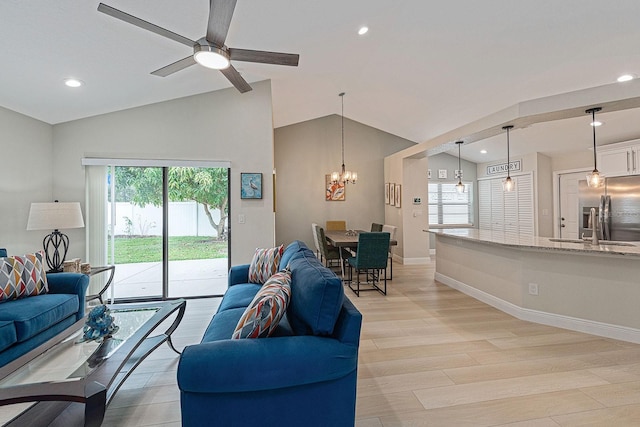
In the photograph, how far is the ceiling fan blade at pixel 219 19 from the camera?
1.72 meters

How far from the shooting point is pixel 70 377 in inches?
65.8

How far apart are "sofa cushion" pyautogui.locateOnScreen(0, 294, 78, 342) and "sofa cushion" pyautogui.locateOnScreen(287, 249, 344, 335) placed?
223 centimetres

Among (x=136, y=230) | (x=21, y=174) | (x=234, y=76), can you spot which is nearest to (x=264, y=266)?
(x=234, y=76)

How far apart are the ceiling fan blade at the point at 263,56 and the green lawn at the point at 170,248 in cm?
279

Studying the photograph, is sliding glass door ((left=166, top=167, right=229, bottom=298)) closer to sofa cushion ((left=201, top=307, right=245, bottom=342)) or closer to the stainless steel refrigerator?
sofa cushion ((left=201, top=307, right=245, bottom=342))

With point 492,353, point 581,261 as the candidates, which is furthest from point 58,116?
point 581,261

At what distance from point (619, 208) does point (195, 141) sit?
693 centimetres

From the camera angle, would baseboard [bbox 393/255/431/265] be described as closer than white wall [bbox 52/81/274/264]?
No

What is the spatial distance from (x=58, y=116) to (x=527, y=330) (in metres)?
6.08

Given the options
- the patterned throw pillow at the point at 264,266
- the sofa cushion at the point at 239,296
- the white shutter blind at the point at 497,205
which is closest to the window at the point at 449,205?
the white shutter blind at the point at 497,205

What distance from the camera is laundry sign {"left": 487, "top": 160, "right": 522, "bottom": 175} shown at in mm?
6922

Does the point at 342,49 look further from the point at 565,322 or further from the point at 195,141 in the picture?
the point at 565,322

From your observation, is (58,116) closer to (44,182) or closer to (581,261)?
(44,182)

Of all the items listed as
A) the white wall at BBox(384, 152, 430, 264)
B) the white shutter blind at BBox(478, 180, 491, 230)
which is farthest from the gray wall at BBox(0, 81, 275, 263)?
the white shutter blind at BBox(478, 180, 491, 230)
